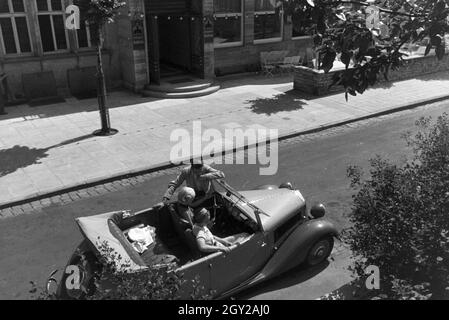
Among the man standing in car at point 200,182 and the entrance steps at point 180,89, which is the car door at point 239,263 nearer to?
the man standing in car at point 200,182

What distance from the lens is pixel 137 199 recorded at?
32.2 ft

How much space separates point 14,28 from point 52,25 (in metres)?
1.24

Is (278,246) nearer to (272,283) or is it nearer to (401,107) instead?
(272,283)

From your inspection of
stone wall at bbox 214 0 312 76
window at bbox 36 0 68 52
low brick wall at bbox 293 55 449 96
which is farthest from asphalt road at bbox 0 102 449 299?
window at bbox 36 0 68 52

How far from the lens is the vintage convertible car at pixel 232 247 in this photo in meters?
6.07

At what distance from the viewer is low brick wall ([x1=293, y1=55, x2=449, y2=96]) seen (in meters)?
16.4

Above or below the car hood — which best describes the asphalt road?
below

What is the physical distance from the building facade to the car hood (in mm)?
9986

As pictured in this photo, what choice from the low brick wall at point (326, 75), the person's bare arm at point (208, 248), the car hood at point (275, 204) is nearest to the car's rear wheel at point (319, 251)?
the car hood at point (275, 204)

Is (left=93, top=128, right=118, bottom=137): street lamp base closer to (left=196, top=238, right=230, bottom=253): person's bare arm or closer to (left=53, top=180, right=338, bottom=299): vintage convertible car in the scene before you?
(left=53, top=180, right=338, bottom=299): vintage convertible car

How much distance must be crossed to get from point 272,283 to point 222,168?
454cm

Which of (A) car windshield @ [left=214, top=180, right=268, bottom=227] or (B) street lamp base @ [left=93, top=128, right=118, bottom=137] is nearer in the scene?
(A) car windshield @ [left=214, top=180, right=268, bottom=227]

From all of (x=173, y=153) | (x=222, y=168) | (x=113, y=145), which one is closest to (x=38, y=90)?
(x=113, y=145)

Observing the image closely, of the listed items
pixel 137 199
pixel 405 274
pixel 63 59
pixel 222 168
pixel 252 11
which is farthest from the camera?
pixel 252 11
